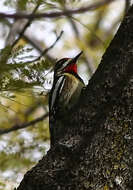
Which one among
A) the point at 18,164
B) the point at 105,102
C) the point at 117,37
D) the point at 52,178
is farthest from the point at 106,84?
the point at 18,164

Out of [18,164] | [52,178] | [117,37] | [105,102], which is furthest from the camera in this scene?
[18,164]

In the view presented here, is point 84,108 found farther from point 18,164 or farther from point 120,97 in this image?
point 18,164

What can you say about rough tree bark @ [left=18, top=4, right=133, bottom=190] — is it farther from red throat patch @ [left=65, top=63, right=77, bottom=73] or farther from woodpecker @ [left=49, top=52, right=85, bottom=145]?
red throat patch @ [left=65, top=63, right=77, bottom=73]

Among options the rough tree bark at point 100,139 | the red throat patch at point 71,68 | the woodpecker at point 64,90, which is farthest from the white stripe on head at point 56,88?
the rough tree bark at point 100,139

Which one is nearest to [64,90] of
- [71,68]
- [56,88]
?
[56,88]

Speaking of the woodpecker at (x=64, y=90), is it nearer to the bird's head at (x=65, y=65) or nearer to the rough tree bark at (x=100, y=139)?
the bird's head at (x=65, y=65)

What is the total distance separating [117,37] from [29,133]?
3391 mm

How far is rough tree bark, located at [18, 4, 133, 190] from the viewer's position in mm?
2906

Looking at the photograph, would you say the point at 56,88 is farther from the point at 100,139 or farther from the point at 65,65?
the point at 100,139

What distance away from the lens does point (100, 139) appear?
9.80 feet

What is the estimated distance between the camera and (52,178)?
115 inches

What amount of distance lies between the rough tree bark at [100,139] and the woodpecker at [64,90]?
3.22 feet

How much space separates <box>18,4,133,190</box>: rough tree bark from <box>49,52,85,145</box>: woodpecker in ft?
3.22

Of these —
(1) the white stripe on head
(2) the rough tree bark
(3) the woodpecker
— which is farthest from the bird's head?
(2) the rough tree bark
